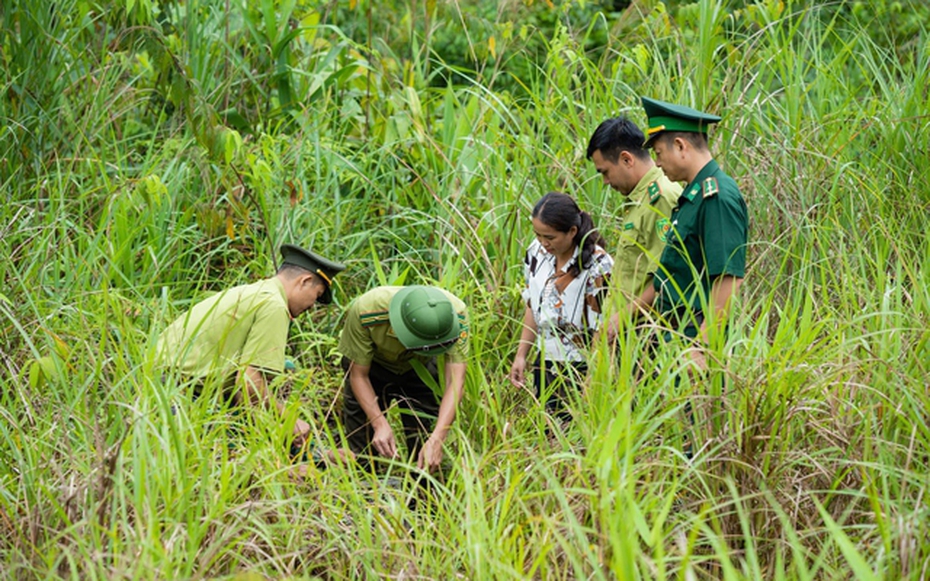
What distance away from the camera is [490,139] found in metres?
5.84

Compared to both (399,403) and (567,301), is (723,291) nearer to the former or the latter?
(567,301)

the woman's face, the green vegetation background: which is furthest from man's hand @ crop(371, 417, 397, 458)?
the woman's face

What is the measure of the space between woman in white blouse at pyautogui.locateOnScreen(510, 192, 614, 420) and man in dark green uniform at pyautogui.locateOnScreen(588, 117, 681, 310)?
0.13m

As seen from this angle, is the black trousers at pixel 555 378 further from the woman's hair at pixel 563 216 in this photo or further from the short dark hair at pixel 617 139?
the short dark hair at pixel 617 139

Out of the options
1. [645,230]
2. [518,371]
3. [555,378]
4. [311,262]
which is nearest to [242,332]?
[311,262]

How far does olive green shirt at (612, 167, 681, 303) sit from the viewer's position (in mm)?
4047

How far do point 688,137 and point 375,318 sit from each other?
1399 mm

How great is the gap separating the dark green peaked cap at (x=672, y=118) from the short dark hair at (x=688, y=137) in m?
0.01

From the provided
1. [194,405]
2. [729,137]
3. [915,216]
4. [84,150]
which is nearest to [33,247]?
[84,150]

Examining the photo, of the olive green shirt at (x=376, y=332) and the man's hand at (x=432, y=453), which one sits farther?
the olive green shirt at (x=376, y=332)

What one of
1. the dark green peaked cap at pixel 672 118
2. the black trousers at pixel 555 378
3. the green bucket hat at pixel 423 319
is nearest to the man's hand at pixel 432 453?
the green bucket hat at pixel 423 319

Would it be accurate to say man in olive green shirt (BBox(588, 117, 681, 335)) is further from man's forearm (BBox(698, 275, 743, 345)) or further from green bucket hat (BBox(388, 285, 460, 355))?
green bucket hat (BBox(388, 285, 460, 355))

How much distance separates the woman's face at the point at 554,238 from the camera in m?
4.06

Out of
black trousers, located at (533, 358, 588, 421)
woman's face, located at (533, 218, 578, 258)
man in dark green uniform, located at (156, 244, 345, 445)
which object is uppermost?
woman's face, located at (533, 218, 578, 258)
